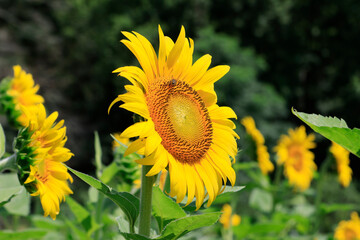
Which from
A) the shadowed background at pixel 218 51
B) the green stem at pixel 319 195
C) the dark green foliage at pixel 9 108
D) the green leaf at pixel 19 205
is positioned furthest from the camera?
the shadowed background at pixel 218 51

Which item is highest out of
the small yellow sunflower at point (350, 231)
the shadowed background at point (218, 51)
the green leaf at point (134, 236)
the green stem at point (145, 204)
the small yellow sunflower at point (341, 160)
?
the shadowed background at point (218, 51)

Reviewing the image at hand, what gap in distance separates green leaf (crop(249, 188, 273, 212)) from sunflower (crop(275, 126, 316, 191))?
0.12 m

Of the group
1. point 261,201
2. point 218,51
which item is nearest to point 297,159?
point 261,201

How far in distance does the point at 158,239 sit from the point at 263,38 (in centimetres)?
1174

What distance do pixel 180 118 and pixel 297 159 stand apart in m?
1.50

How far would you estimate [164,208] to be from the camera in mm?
615

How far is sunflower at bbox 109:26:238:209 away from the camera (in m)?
0.55

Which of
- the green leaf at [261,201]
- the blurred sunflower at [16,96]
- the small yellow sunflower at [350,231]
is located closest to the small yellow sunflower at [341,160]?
the small yellow sunflower at [350,231]

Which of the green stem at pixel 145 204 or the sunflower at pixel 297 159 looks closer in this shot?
the green stem at pixel 145 204

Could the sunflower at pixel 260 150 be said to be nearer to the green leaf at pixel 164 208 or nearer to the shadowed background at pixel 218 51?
the green leaf at pixel 164 208

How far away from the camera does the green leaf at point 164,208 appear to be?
1.97ft

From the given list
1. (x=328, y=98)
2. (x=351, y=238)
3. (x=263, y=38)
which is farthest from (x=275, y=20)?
(x=351, y=238)

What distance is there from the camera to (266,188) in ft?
5.40

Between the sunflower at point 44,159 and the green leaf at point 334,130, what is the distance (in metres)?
0.32
